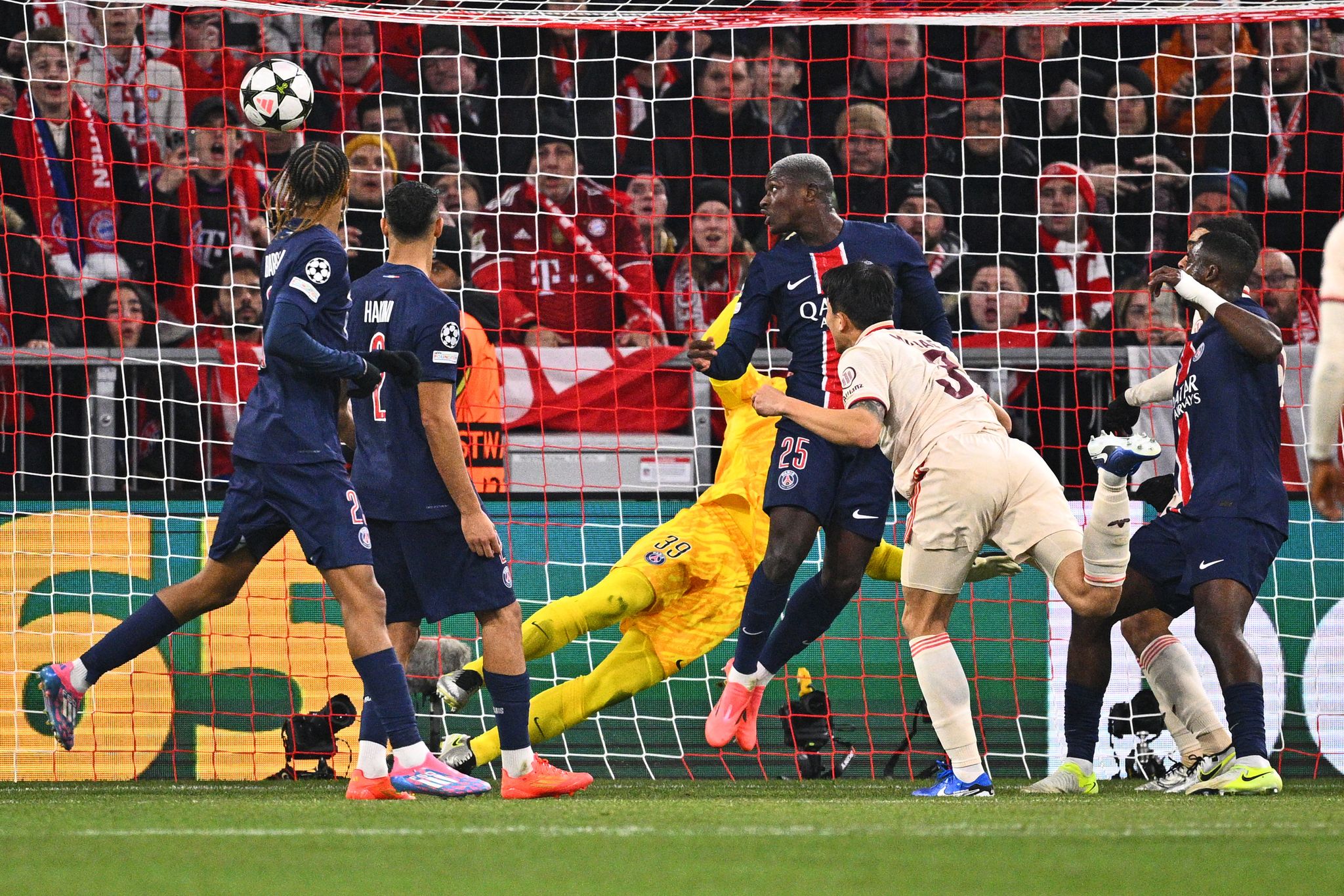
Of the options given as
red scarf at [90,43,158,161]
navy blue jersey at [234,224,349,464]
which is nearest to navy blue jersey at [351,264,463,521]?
navy blue jersey at [234,224,349,464]

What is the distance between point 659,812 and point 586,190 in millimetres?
6260

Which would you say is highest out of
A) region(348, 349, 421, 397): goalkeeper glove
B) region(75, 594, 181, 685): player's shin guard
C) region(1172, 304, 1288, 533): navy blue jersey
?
region(348, 349, 421, 397): goalkeeper glove

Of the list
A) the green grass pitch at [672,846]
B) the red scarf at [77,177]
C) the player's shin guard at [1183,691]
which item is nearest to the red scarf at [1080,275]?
the player's shin guard at [1183,691]

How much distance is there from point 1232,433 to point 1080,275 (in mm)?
4546

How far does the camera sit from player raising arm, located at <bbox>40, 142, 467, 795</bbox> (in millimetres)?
4934

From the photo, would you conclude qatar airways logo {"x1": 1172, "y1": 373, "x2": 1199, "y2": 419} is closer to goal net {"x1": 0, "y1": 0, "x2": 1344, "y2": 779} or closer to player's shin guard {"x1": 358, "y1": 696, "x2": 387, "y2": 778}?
goal net {"x1": 0, "y1": 0, "x2": 1344, "y2": 779}

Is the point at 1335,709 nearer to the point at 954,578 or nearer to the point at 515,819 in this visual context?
the point at 954,578

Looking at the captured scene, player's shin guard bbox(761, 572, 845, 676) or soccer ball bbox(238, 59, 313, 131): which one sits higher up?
soccer ball bbox(238, 59, 313, 131)

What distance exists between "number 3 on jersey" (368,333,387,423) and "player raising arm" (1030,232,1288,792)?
8.37 feet

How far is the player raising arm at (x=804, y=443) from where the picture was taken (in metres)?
6.17

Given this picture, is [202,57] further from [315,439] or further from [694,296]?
[315,439]

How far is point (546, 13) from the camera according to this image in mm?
8094

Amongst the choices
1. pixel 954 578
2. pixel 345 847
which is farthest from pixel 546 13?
pixel 345 847

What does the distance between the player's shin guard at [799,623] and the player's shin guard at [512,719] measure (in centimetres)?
129
